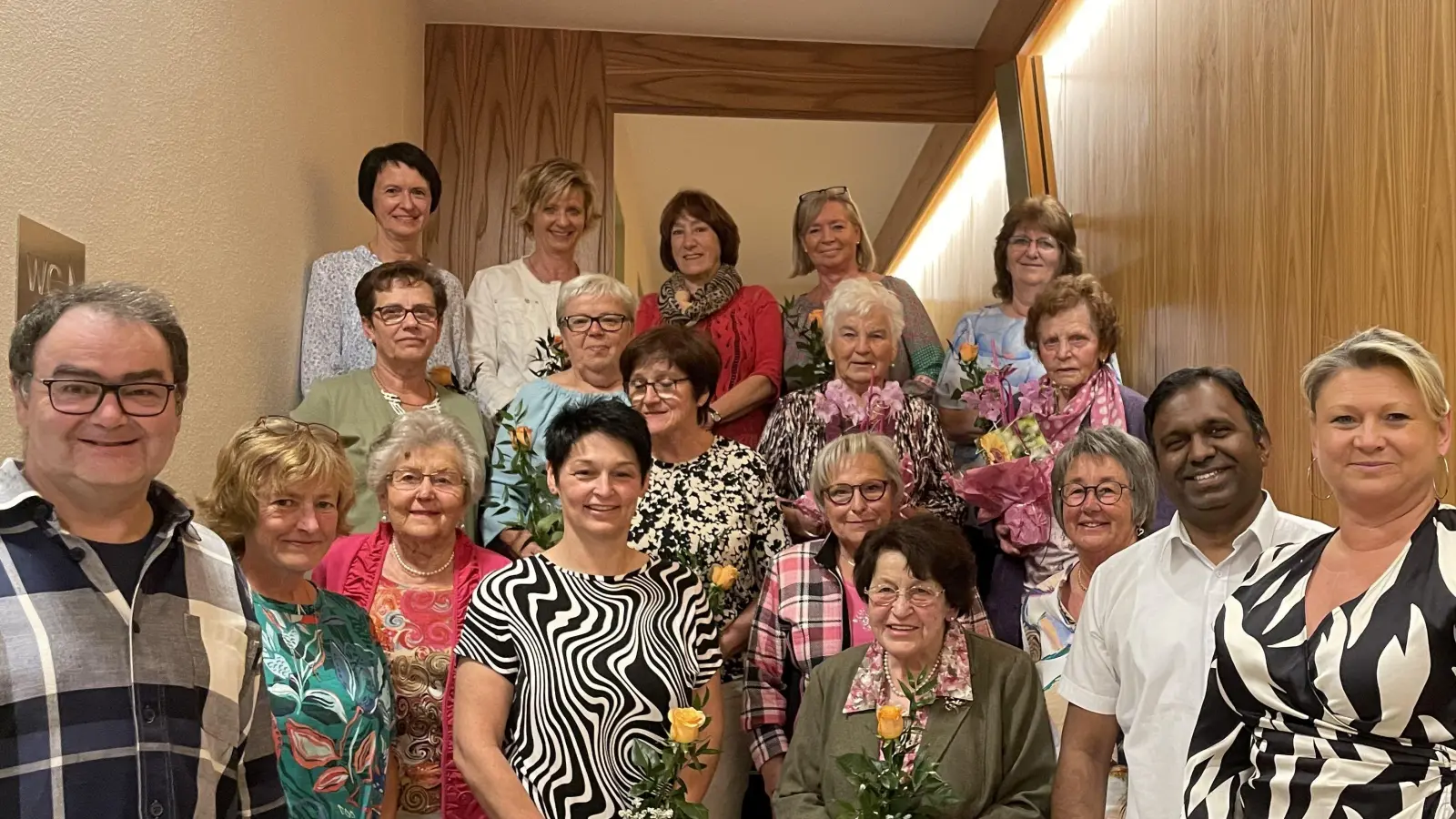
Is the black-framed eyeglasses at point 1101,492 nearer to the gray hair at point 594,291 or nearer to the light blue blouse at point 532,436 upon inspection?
the light blue blouse at point 532,436

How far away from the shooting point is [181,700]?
1702 millimetres

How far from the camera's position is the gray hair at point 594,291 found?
3.94 meters

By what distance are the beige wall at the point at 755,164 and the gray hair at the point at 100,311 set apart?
22.6ft

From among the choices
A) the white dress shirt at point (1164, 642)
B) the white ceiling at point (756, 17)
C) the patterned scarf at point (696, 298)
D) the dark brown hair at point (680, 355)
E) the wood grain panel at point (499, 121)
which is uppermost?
the white ceiling at point (756, 17)

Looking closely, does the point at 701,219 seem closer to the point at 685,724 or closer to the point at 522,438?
the point at 522,438

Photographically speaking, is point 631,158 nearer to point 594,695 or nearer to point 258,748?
point 594,695

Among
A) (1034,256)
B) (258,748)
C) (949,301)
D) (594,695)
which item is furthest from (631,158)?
(258,748)

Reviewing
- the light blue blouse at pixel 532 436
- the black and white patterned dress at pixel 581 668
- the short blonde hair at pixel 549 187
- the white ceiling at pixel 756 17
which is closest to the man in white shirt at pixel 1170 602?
the black and white patterned dress at pixel 581 668

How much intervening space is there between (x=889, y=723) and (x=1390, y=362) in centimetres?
112

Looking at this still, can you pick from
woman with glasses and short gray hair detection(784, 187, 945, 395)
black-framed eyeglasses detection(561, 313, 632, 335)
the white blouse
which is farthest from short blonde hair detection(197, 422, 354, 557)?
woman with glasses and short gray hair detection(784, 187, 945, 395)

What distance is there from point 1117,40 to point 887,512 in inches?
114

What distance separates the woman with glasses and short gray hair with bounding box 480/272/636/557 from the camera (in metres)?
3.82

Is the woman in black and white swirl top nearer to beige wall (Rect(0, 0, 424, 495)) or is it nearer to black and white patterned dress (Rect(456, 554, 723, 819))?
black and white patterned dress (Rect(456, 554, 723, 819))

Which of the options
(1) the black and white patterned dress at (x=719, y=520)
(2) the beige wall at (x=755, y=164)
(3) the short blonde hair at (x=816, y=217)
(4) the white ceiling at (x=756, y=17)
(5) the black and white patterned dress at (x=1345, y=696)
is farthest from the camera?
(2) the beige wall at (x=755, y=164)
